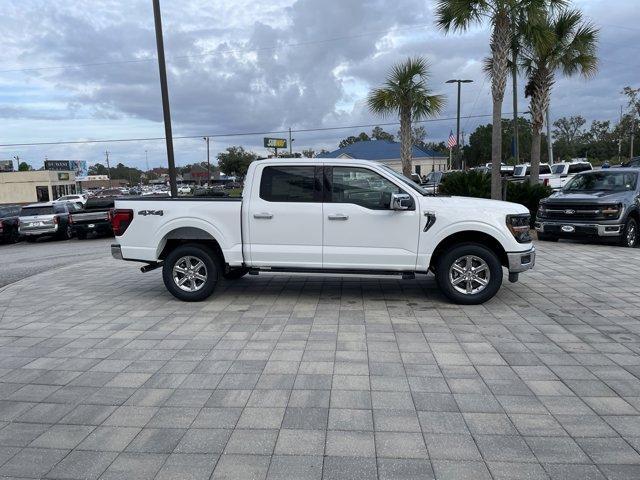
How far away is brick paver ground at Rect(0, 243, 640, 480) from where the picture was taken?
3324mm

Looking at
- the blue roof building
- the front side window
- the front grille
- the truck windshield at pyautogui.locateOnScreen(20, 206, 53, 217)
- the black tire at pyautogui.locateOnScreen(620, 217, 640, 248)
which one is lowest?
the black tire at pyautogui.locateOnScreen(620, 217, 640, 248)

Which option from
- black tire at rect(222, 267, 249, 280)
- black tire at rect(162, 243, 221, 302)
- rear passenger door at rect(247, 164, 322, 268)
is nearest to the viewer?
rear passenger door at rect(247, 164, 322, 268)

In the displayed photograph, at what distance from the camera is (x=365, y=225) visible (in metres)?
6.88

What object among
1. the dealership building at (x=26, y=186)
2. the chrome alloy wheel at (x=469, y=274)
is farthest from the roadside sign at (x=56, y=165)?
the chrome alloy wheel at (x=469, y=274)

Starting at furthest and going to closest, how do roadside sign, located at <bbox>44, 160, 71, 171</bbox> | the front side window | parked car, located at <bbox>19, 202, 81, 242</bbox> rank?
1. roadside sign, located at <bbox>44, 160, 71, 171</bbox>
2. parked car, located at <bbox>19, 202, 81, 242</bbox>
3. the front side window

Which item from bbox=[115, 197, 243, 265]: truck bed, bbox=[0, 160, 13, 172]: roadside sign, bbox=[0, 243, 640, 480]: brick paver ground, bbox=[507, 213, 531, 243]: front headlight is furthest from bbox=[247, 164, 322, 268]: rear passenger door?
bbox=[0, 160, 13, 172]: roadside sign

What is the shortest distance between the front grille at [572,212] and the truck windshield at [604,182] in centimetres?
108

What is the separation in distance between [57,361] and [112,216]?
2938mm

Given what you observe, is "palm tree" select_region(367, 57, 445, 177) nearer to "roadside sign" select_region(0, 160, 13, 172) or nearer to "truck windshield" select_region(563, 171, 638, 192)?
"truck windshield" select_region(563, 171, 638, 192)

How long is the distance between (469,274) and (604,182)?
8158 millimetres

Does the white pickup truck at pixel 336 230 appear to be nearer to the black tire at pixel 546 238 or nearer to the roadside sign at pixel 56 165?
the black tire at pixel 546 238

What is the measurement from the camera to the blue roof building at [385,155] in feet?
167

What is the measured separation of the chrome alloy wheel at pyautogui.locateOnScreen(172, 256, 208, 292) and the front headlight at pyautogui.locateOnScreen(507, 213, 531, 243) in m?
4.28

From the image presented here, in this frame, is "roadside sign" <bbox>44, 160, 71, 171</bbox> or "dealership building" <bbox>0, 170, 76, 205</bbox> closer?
"dealership building" <bbox>0, 170, 76, 205</bbox>
